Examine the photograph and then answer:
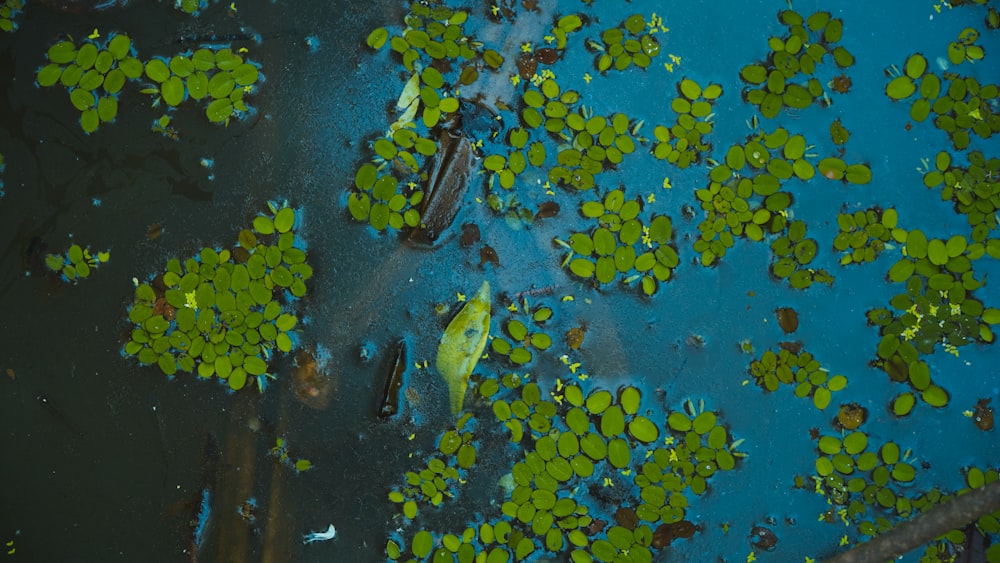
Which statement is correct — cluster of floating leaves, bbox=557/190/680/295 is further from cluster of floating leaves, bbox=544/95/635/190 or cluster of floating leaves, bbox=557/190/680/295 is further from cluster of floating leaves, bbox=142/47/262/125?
cluster of floating leaves, bbox=142/47/262/125

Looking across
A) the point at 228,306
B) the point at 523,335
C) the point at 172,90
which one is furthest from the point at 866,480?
the point at 172,90

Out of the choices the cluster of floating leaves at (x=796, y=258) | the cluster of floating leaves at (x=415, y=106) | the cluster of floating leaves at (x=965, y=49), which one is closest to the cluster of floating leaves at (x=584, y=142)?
the cluster of floating leaves at (x=415, y=106)

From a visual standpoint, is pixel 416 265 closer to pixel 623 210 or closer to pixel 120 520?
pixel 623 210

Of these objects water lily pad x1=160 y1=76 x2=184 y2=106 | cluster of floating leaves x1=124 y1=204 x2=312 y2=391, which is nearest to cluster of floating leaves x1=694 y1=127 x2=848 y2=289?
cluster of floating leaves x1=124 y1=204 x2=312 y2=391

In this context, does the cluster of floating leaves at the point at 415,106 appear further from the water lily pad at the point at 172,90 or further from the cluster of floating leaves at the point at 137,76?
the water lily pad at the point at 172,90

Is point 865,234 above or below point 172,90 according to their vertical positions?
above

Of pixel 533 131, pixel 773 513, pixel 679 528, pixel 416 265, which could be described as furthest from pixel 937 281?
pixel 416 265

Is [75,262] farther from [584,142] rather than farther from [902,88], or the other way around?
[902,88]
